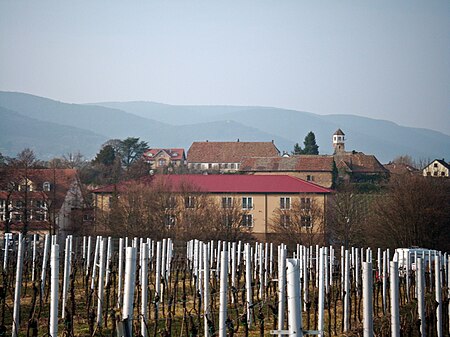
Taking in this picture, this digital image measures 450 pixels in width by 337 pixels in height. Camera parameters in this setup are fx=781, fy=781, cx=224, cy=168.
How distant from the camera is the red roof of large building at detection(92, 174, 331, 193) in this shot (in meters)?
61.8

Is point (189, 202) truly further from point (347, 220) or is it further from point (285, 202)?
point (285, 202)

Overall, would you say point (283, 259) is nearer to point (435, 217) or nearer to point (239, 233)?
point (435, 217)

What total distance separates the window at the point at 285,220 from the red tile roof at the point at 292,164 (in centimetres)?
3292

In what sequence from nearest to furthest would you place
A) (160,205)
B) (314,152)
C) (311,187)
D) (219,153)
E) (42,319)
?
(42,319), (160,205), (311,187), (314,152), (219,153)

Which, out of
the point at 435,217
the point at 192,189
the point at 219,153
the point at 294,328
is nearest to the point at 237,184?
the point at 192,189

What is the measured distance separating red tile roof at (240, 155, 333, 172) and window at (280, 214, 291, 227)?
108 feet

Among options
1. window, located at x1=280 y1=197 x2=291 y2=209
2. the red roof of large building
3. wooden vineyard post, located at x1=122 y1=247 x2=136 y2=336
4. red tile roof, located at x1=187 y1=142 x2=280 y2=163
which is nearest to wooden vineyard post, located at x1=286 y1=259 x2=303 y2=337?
wooden vineyard post, located at x1=122 y1=247 x2=136 y2=336

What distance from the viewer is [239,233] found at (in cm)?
A: 5047

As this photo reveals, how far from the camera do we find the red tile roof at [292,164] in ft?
292

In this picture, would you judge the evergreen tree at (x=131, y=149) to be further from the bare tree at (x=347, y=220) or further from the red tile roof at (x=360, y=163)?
the bare tree at (x=347, y=220)

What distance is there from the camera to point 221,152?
144m

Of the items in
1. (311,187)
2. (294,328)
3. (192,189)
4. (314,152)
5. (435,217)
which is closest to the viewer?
(294,328)

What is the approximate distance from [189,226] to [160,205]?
2.75 m

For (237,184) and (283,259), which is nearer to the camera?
(283,259)
